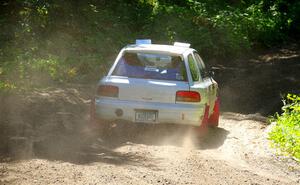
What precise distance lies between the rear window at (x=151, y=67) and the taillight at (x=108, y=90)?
36 cm

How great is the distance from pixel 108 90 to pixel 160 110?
993 millimetres

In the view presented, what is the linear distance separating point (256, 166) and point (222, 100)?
316 inches

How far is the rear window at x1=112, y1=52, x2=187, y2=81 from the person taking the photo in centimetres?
977

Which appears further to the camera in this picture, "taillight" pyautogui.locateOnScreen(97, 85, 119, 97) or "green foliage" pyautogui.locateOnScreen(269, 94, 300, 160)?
"taillight" pyautogui.locateOnScreen(97, 85, 119, 97)

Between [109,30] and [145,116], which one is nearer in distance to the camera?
[145,116]

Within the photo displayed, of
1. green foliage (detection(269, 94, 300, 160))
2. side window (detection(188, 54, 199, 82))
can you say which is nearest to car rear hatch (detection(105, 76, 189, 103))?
side window (detection(188, 54, 199, 82))

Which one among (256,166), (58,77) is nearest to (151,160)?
(256,166)

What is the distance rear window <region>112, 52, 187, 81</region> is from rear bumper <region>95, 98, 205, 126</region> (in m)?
0.54

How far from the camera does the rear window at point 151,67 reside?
9.77 metres

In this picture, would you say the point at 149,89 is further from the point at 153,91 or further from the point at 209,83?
the point at 209,83

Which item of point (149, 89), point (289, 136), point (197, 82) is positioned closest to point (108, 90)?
point (149, 89)

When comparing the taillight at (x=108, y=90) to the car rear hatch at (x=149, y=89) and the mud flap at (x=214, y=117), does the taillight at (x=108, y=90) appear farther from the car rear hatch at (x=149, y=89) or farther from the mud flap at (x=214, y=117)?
the mud flap at (x=214, y=117)

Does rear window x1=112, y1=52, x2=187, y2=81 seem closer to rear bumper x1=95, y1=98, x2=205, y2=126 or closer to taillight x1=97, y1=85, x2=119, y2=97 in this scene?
taillight x1=97, y1=85, x2=119, y2=97

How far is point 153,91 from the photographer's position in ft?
31.1
